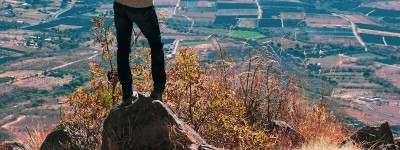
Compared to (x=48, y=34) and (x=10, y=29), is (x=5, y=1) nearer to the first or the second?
(x=10, y=29)

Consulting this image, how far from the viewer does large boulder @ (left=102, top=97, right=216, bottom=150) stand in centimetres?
506

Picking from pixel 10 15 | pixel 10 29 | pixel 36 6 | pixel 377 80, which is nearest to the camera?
pixel 377 80

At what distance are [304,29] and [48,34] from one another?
45201 mm

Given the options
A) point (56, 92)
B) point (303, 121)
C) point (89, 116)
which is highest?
point (89, 116)

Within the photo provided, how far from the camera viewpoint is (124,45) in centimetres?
565

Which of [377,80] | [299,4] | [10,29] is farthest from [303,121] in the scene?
[299,4]

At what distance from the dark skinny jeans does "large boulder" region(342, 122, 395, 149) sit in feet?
8.61

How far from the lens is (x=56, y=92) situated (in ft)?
190

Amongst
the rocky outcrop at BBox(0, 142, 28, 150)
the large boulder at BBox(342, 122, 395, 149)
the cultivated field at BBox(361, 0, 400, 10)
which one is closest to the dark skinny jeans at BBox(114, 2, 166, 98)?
the rocky outcrop at BBox(0, 142, 28, 150)

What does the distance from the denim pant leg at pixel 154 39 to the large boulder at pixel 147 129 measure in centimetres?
38

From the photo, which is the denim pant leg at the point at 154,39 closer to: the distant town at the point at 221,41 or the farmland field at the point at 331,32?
the distant town at the point at 221,41

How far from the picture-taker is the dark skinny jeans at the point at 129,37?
5414 mm

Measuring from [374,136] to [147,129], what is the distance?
3.13 m

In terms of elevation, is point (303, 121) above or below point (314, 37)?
above
